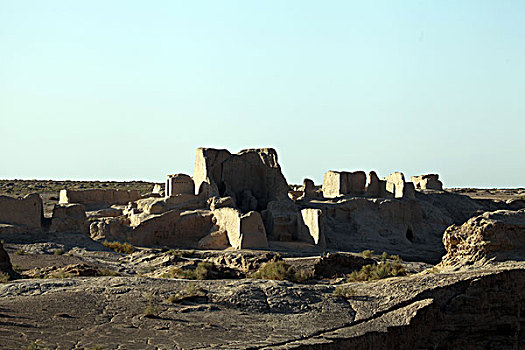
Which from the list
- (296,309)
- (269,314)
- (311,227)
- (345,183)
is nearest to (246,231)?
(311,227)

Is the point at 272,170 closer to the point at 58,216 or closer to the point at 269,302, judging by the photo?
the point at 58,216

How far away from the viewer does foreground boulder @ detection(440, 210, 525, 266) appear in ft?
36.8

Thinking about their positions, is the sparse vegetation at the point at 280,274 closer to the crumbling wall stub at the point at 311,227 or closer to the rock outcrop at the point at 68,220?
the crumbling wall stub at the point at 311,227

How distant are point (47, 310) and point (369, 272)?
6438 millimetres

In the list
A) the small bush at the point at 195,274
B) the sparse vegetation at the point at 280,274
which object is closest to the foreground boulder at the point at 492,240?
the sparse vegetation at the point at 280,274

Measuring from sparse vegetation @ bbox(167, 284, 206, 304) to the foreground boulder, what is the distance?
4422mm

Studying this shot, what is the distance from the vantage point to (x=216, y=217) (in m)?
25.0

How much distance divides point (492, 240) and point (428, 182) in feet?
96.4

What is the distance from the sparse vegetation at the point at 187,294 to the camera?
9.68 metres

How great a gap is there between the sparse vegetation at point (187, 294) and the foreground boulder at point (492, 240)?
4422 mm

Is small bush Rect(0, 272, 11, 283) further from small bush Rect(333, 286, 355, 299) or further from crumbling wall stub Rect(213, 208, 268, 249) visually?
crumbling wall stub Rect(213, 208, 268, 249)

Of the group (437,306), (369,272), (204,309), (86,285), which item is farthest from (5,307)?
A: (369,272)

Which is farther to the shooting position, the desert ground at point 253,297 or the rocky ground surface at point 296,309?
the desert ground at point 253,297

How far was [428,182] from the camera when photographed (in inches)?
1576
